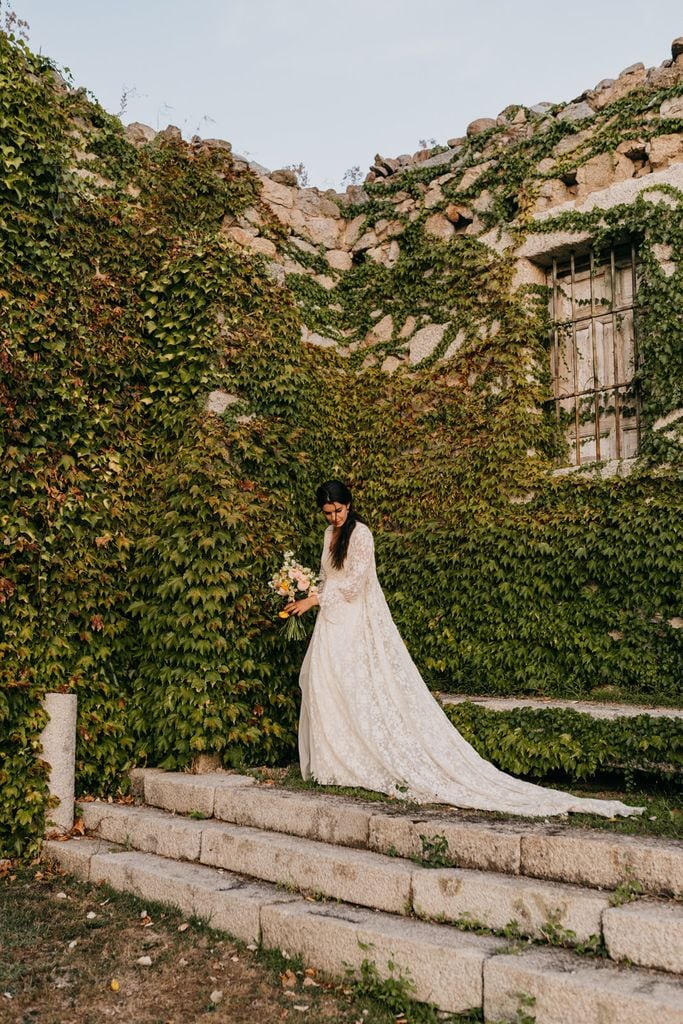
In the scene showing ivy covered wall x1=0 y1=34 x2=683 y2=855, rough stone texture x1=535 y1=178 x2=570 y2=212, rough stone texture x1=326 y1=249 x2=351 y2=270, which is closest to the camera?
ivy covered wall x1=0 y1=34 x2=683 y2=855

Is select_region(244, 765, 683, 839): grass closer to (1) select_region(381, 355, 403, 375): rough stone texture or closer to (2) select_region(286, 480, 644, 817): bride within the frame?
(2) select_region(286, 480, 644, 817): bride

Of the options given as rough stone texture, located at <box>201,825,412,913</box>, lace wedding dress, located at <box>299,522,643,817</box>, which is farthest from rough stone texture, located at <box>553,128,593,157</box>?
rough stone texture, located at <box>201,825,412,913</box>

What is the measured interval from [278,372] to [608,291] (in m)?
3.23

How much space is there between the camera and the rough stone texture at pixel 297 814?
470 centimetres

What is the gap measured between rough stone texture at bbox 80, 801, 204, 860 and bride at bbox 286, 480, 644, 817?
87cm

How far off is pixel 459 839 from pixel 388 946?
68cm

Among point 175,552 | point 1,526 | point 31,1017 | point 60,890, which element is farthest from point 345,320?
point 31,1017

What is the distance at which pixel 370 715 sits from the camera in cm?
556

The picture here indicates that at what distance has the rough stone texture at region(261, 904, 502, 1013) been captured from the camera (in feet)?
11.3

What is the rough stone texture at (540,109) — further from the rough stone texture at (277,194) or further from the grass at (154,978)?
the grass at (154,978)

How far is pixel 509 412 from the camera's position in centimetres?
820

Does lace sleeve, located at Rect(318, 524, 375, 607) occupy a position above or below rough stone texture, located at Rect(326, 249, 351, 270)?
below

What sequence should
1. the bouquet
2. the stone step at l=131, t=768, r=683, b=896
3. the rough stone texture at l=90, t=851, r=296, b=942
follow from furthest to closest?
the bouquet, the rough stone texture at l=90, t=851, r=296, b=942, the stone step at l=131, t=768, r=683, b=896

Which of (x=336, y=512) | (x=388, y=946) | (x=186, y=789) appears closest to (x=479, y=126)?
(x=336, y=512)
